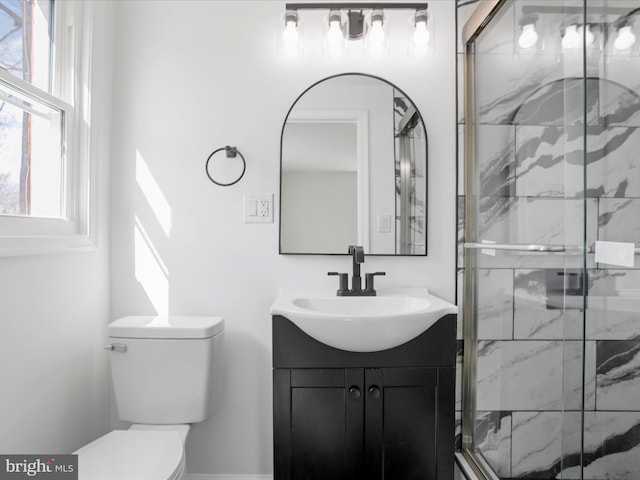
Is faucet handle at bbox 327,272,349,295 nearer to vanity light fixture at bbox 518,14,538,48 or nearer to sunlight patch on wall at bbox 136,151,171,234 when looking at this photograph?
sunlight patch on wall at bbox 136,151,171,234

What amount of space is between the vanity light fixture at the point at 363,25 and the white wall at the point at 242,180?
0.22ft

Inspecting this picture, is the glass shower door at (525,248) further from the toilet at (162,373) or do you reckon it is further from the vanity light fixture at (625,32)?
the toilet at (162,373)

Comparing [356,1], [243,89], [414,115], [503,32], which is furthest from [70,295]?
[503,32]

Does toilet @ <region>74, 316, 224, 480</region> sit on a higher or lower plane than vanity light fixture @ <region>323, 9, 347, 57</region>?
lower

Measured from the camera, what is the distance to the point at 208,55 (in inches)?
70.3

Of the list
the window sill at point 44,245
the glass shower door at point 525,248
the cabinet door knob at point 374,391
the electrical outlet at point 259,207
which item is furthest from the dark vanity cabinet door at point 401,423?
the window sill at point 44,245

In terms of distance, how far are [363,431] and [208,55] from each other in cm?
163

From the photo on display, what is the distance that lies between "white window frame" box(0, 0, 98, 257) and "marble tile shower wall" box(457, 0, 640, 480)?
157cm

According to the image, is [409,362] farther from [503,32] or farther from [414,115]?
[503,32]

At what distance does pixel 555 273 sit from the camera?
1122 mm

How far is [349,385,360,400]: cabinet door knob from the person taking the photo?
1.39 meters

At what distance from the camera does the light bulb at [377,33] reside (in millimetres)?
1728

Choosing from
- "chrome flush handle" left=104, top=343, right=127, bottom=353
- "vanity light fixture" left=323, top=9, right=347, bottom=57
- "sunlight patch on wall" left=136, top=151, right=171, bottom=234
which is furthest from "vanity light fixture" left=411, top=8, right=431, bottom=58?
"chrome flush handle" left=104, top=343, right=127, bottom=353

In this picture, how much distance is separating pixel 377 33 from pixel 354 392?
1.43 m
